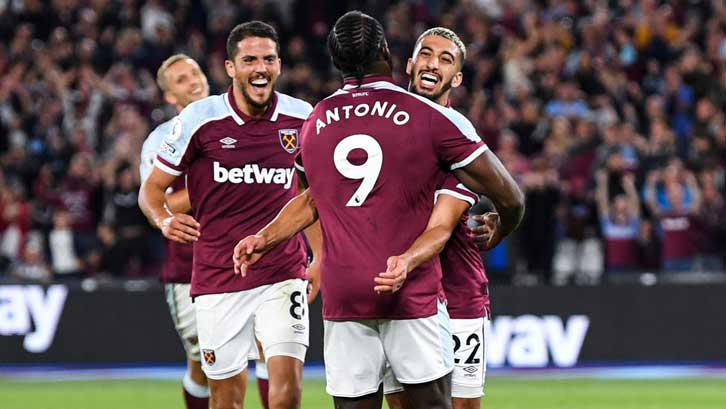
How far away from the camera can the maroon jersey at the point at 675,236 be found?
16.5m

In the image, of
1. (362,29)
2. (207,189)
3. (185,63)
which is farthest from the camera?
(185,63)

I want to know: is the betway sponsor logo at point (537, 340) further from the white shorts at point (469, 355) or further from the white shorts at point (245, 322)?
the white shorts at point (469, 355)

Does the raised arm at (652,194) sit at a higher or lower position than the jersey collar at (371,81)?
lower

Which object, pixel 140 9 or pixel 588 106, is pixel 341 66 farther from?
pixel 140 9

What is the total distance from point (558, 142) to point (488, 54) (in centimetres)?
287

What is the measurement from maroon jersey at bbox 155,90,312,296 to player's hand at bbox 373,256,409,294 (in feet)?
7.05

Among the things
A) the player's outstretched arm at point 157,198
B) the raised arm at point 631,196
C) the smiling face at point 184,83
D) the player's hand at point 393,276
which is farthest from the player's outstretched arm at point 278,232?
the raised arm at point 631,196

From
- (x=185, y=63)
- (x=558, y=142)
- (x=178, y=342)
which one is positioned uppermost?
(x=185, y=63)

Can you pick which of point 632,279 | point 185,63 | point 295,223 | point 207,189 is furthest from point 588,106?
point 295,223

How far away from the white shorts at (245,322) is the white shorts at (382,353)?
168 centimetres

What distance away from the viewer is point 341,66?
5.96 metres

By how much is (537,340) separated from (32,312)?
580 cm

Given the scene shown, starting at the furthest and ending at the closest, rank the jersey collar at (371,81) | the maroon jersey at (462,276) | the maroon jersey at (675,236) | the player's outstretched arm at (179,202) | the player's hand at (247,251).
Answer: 1. the maroon jersey at (675,236)
2. the player's outstretched arm at (179,202)
3. the maroon jersey at (462,276)
4. the player's hand at (247,251)
5. the jersey collar at (371,81)

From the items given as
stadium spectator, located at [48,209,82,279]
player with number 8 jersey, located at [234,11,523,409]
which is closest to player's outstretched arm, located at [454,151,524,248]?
player with number 8 jersey, located at [234,11,523,409]
